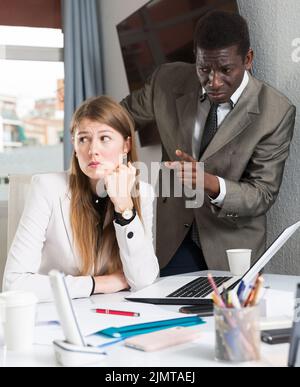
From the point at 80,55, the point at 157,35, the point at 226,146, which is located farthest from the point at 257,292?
the point at 80,55

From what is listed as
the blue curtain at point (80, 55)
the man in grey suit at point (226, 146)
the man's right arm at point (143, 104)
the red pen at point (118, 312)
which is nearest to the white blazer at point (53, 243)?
the red pen at point (118, 312)

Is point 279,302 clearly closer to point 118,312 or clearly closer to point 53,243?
point 118,312

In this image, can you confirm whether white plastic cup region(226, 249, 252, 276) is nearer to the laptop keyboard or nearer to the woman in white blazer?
the laptop keyboard

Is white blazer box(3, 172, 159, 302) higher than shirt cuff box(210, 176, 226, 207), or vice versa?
shirt cuff box(210, 176, 226, 207)

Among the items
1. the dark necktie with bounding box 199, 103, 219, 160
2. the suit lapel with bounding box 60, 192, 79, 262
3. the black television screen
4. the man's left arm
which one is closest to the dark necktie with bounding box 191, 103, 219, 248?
the dark necktie with bounding box 199, 103, 219, 160

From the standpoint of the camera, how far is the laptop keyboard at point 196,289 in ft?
5.04

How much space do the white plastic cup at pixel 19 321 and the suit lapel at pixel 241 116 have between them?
1417 millimetres

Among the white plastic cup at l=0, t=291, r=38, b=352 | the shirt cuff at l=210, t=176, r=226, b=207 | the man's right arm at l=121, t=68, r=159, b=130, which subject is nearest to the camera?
the white plastic cup at l=0, t=291, r=38, b=352

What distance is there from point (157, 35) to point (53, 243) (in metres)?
1.51

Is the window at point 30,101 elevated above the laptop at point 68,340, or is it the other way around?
the window at point 30,101

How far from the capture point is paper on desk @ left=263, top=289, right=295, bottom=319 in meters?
1.32

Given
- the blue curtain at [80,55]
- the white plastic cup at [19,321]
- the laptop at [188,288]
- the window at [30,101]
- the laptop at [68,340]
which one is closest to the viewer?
the laptop at [68,340]

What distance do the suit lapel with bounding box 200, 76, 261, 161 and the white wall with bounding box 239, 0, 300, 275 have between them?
15cm

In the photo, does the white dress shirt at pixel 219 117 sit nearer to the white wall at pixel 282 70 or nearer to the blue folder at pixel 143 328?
the white wall at pixel 282 70
